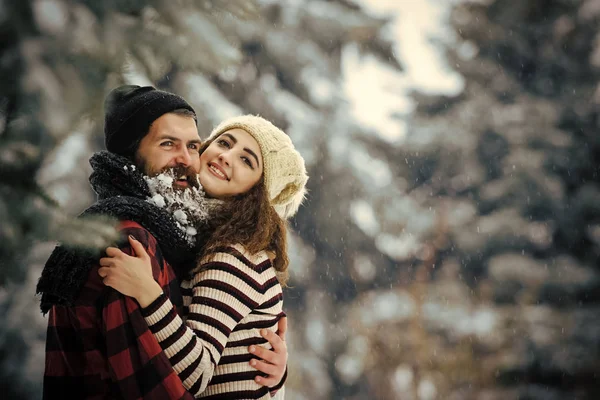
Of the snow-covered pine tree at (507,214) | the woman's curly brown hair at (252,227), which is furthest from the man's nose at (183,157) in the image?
the snow-covered pine tree at (507,214)

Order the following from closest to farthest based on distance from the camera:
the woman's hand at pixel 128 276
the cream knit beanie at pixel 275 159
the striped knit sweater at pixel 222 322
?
the woman's hand at pixel 128 276
the striped knit sweater at pixel 222 322
the cream knit beanie at pixel 275 159

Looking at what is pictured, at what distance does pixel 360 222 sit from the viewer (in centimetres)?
586

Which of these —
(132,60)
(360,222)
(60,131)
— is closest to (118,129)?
(132,60)

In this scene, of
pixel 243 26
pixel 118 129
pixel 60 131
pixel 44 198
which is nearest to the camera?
pixel 60 131

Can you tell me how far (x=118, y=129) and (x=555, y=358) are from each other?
5396 mm

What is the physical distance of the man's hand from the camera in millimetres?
2205

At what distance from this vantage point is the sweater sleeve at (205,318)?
5.67 ft

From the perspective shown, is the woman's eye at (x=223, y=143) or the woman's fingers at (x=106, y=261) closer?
the woman's fingers at (x=106, y=261)

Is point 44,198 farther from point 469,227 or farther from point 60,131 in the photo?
point 469,227

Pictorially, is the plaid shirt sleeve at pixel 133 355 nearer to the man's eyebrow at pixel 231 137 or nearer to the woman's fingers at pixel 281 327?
the woman's fingers at pixel 281 327

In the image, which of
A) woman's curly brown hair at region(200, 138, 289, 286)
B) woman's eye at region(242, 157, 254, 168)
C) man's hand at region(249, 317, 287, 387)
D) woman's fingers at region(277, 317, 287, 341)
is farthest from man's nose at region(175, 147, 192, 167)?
woman's fingers at region(277, 317, 287, 341)

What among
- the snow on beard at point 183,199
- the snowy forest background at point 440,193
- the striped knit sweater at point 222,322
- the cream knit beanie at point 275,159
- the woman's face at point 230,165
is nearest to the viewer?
the striped knit sweater at point 222,322

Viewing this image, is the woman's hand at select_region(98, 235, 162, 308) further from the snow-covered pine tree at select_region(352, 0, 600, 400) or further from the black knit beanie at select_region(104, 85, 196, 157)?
the snow-covered pine tree at select_region(352, 0, 600, 400)

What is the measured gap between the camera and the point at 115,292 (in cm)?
168
